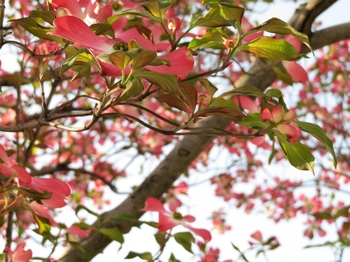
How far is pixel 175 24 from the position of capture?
768 millimetres

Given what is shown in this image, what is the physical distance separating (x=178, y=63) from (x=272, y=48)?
15 centimetres

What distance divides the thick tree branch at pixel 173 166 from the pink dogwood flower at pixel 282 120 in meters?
0.67

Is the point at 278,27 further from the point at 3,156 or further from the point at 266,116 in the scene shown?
the point at 3,156

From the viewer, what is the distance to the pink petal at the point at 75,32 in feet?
1.86

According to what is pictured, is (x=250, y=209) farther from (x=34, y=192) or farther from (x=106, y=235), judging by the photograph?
(x=34, y=192)

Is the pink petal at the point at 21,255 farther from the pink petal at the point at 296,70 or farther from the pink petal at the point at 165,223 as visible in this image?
the pink petal at the point at 296,70

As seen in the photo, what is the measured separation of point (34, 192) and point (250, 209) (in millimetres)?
3977

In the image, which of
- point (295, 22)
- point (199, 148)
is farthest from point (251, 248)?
point (295, 22)

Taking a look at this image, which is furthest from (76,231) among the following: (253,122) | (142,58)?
(142,58)

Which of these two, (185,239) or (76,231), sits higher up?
(185,239)

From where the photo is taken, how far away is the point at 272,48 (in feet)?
2.18

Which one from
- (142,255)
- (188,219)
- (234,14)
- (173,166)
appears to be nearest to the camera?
(234,14)

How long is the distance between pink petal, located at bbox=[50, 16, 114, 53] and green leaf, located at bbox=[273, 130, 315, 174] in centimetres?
31

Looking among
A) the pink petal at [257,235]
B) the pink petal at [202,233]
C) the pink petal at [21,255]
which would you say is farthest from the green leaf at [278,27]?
the pink petal at [257,235]
